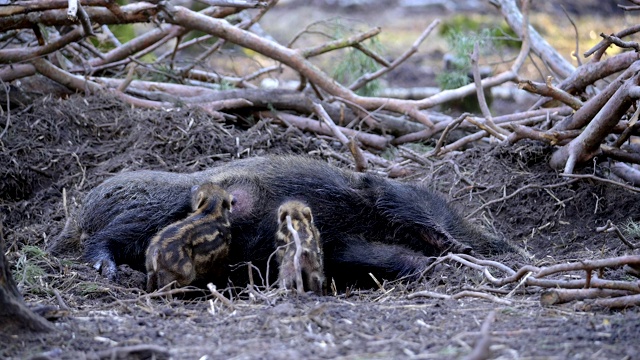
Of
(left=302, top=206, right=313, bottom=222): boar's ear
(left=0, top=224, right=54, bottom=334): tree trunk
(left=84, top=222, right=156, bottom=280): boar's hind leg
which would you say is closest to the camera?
(left=0, top=224, right=54, bottom=334): tree trunk

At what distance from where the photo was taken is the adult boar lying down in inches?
181

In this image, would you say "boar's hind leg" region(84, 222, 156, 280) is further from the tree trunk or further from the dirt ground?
the tree trunk

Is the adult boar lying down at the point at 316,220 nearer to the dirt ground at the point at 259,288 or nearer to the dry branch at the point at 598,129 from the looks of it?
the dirt ground at the point at 259,288

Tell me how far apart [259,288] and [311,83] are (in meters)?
3.26

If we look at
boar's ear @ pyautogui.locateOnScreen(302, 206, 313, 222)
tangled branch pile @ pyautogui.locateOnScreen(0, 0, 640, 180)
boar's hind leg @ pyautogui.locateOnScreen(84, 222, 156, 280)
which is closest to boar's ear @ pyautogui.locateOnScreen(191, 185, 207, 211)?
boar's hind leg @ pyautogui.locateOnScreen(84, 222, 156, 280)

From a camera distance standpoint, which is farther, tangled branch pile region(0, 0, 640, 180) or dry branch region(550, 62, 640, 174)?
tangled branch pile region(0, 0, 640, 180)

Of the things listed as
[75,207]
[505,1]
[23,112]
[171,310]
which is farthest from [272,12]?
[171,310]

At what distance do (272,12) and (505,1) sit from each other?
38.3 feet

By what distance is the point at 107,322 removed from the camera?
3.31 metres

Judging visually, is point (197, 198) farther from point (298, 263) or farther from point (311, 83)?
point (311, 83)

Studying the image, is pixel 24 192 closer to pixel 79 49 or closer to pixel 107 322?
pixel 79 49

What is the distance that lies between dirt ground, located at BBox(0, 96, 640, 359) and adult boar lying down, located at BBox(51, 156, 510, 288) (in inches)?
8.0

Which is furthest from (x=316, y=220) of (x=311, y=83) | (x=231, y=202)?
(x=311, y=83)

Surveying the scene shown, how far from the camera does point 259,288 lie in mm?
4492
